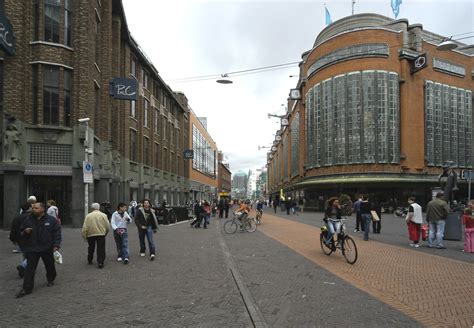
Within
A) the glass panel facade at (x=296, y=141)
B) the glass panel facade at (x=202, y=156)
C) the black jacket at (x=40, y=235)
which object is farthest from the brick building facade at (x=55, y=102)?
the glass panel facade at (x=202, y=156)

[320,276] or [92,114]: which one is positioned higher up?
[92,114]

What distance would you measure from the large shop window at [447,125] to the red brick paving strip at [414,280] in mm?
36776

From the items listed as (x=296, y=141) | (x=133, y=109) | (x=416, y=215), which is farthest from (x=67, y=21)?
(x=296, y=141)

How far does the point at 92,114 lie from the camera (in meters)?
23.9

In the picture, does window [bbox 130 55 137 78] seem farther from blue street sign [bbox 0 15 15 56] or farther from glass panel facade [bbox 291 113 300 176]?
glass panel facade [bbox 291 113 300 176]

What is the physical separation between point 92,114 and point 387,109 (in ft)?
102

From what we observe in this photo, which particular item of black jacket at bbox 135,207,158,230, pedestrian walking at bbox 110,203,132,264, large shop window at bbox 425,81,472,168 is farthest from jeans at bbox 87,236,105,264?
large shop window at bbox 425,81,472,168

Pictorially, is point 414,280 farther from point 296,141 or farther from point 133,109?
point 296,141

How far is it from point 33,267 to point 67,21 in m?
18.4

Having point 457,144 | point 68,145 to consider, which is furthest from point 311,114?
point 68,145

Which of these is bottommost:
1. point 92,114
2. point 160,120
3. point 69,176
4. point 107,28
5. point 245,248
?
point 245,248

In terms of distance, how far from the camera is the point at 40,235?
7633 millimetres

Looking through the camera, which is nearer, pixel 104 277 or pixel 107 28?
pixel 104 277

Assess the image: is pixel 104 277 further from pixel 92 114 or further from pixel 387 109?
pixel 387 109
